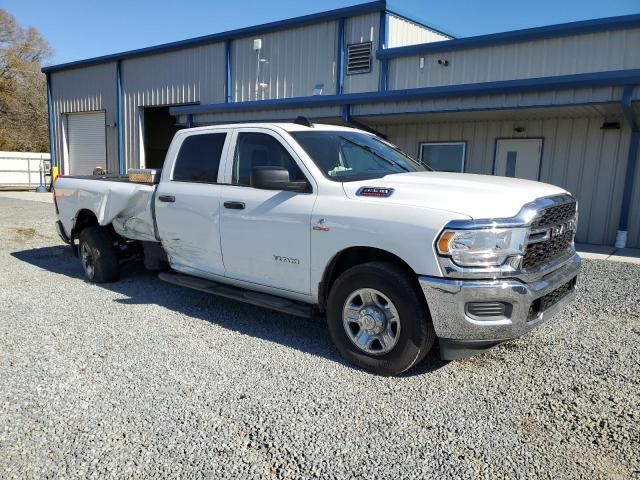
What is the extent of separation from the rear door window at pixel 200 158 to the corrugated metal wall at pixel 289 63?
10965mm

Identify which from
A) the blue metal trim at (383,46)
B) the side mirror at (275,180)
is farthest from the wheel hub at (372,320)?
the blue metal trim at (383,46)

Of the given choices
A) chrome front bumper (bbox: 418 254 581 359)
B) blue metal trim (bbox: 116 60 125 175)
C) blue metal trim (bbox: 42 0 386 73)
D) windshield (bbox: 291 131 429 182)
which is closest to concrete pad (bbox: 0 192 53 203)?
blue metal trim (bbox: 116 60 125 175)

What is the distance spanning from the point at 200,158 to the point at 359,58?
11097 mm

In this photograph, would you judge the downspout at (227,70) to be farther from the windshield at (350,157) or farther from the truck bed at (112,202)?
the windshield at (350,157)

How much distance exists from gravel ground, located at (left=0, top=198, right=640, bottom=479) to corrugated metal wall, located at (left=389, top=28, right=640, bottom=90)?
26.3 ft

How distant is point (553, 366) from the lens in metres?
4.18

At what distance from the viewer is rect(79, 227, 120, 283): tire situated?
671 centimetres

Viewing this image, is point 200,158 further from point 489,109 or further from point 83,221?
point 489,109

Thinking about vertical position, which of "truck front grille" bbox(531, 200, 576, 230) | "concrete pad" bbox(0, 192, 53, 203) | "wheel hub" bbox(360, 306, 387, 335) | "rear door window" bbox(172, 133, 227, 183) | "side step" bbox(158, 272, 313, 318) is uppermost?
"rear door window" bbox(172, 133, 227, 183)

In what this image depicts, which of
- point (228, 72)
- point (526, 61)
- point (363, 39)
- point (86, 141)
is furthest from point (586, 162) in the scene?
point (86, 141)

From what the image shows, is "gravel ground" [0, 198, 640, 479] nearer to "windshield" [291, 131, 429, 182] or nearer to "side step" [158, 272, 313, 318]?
"side step" [158, 272, 313, 318]

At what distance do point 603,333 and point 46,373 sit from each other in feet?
16.3

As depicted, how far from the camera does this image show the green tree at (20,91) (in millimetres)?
44000

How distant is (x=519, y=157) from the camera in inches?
468
